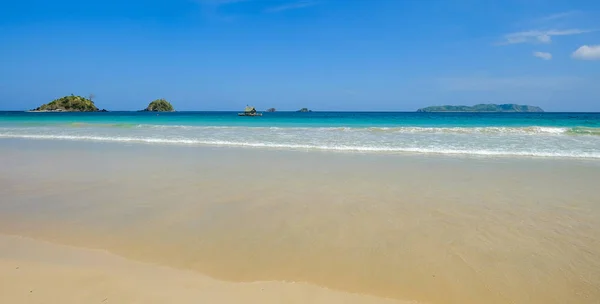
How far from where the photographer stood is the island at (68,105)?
119375 mm

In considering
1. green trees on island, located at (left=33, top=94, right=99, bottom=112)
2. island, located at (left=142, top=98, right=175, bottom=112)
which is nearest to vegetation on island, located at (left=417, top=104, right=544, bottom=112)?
island, located at (left=142, top=98, right=175, bottom=112)

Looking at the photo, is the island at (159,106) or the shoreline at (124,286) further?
the island at (159,106)

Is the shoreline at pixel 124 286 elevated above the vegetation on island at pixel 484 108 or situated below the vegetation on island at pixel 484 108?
below

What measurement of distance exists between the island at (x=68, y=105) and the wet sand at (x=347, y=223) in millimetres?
136579

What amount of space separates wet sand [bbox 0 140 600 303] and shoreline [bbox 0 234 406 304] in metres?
0.15

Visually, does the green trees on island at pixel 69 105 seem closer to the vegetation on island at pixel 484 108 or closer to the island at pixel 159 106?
the island at pixel 159 106

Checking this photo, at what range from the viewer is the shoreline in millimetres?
2818

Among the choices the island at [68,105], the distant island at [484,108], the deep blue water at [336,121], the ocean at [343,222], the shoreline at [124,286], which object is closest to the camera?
the shoreline at [124,286]

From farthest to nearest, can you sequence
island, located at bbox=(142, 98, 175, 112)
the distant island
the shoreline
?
the distant island → island, located at bbox=(142, 98, 175, 112) → the shoreline

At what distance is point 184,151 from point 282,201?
8056mm

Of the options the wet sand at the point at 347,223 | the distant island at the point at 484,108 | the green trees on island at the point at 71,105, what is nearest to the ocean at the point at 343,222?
the wet sand at the point at 347,223

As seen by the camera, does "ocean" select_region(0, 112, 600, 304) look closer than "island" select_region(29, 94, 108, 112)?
Yes

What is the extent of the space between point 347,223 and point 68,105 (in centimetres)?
14573

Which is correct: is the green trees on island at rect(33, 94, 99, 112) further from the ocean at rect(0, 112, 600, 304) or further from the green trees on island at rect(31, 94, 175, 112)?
the ocean at rect(0, 112, 600, 304)
